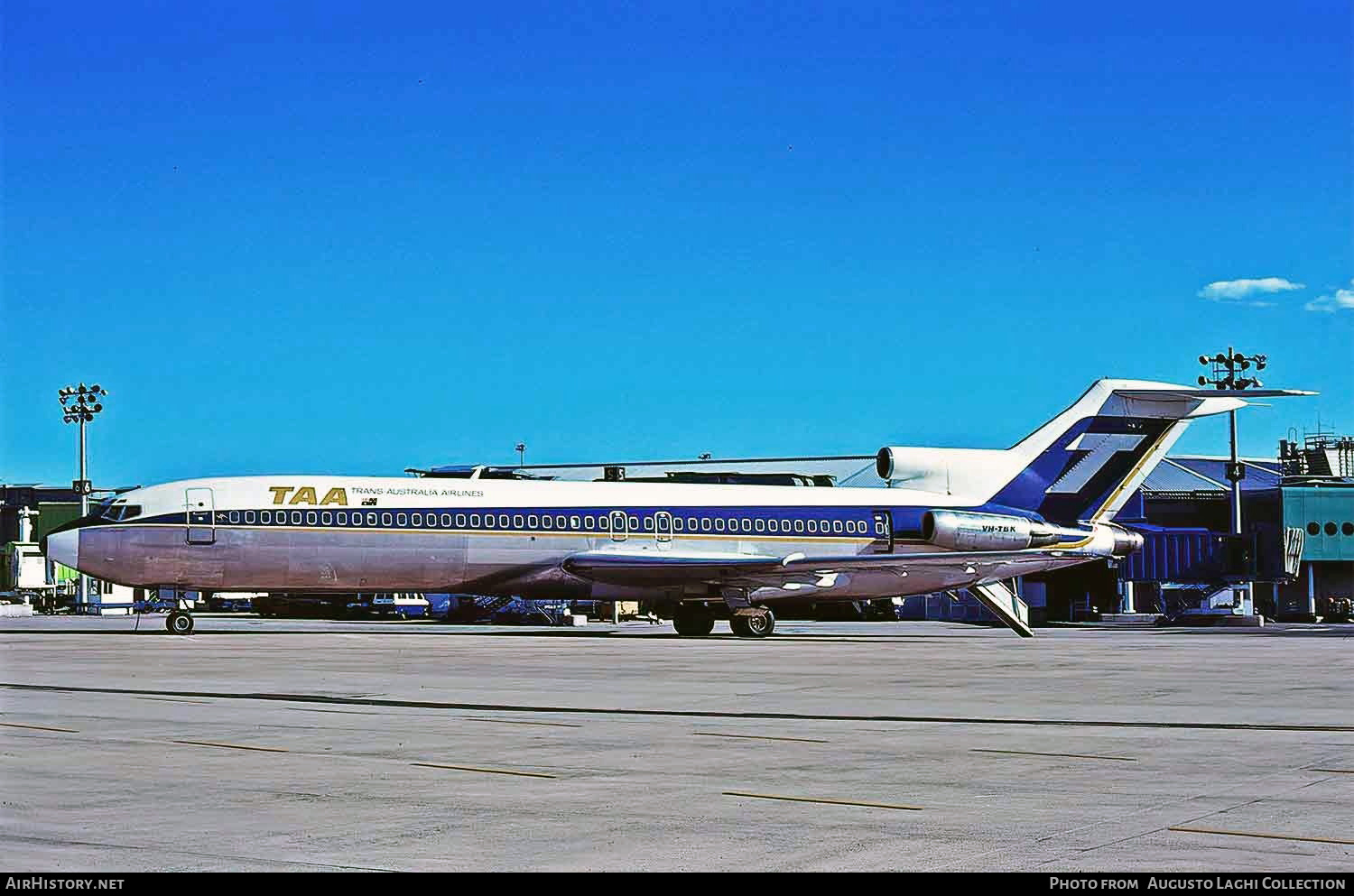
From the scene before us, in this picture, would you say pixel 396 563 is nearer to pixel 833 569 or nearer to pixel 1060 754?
pixel 833 569

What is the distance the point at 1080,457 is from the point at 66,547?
31807 mm

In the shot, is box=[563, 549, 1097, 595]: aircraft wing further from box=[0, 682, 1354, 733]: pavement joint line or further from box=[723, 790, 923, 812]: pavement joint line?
box=[723, 790, 923, 812]: pavement joint line

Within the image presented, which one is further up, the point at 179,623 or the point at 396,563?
the point at 396,563

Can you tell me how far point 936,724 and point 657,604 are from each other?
33468mm

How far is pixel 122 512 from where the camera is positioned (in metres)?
44.4

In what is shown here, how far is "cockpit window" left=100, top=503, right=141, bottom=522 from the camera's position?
4428 centimetres

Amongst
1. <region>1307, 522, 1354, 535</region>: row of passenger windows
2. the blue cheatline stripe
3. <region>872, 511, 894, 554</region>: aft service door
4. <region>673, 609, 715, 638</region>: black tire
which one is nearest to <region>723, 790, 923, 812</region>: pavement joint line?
the blue cheatline stripe

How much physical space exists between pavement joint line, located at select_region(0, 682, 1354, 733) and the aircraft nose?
863 inches

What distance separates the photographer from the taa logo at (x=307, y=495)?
149 feet

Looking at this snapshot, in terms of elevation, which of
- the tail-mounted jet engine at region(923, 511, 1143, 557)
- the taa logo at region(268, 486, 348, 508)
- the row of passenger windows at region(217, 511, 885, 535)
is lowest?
the tail-mounted jet engine at region(923, 511, 1143, 557)

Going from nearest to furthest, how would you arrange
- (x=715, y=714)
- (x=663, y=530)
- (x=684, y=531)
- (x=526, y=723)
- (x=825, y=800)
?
(x=825, y=800) → (x=526, y=723) → (x=715, y=714) → (x=663, y=530) → (x=684, y=531)

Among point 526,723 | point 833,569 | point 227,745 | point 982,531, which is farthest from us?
point 982,531

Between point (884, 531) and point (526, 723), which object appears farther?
point (884, 531)

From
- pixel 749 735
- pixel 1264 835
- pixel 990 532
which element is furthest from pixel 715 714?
pixel 990 532
